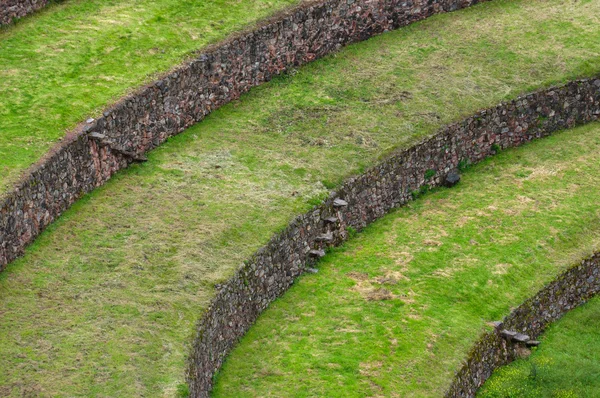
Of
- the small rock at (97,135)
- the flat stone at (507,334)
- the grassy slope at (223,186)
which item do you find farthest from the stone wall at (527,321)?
the small rock at (97,135)

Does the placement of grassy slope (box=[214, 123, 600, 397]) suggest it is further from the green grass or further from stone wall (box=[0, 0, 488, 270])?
stone wall (box=[0, 0, 488, 270])

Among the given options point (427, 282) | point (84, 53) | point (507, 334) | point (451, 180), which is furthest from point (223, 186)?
point (507, 334)

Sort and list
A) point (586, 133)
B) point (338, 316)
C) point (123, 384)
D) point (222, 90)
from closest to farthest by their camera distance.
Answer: point (123, 384), point (338, 316), point (222, 90), point (586, 133)

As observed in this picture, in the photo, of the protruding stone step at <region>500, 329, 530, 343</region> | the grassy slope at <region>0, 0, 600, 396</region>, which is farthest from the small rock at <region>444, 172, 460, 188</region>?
the protruding stone step at <region>500, 329, 530, 343</region>

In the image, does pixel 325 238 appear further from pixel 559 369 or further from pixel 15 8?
pixel 15 8

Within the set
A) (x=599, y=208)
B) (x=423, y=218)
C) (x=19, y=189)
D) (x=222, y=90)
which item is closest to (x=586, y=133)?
(x=599, y=208)

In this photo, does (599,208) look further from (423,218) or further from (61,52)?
(61,52)
